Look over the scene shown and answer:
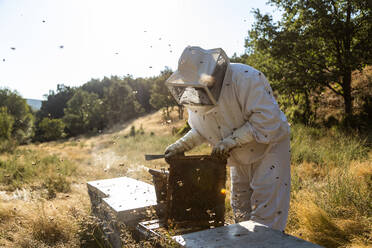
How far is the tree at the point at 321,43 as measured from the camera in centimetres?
Answer: 1096

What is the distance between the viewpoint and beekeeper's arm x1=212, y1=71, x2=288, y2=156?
2.69 metres

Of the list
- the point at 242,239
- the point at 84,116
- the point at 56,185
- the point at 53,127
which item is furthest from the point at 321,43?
the point at 84,116

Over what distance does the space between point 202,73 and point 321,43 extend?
35.1 feet

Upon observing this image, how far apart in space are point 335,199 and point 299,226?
59cm

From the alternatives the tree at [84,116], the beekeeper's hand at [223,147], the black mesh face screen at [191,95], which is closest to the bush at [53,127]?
the tree at [84,116]

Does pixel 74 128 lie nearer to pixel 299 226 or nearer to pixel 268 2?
pixel 268 2

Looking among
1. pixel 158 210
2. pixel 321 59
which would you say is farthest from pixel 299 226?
pixel 321 59

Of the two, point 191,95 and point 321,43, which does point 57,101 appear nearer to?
point 321,43

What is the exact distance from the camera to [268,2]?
43.4 feet

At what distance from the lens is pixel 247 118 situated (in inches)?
115

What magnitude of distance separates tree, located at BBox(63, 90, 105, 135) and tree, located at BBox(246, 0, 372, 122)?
119 feet

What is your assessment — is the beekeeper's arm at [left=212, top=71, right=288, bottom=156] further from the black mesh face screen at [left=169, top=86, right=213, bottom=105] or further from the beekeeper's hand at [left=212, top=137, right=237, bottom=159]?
the black mesh face screen at [left=169, top=86, right=213, bottom=105]

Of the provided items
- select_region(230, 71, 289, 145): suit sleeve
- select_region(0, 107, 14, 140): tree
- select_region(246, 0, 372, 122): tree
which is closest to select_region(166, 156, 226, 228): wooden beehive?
select_region(230, 71, 289, 145): suit sleeve

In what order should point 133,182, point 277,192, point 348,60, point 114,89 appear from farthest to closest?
point 114,89
point 348,60
point 133,182
point 277,192
